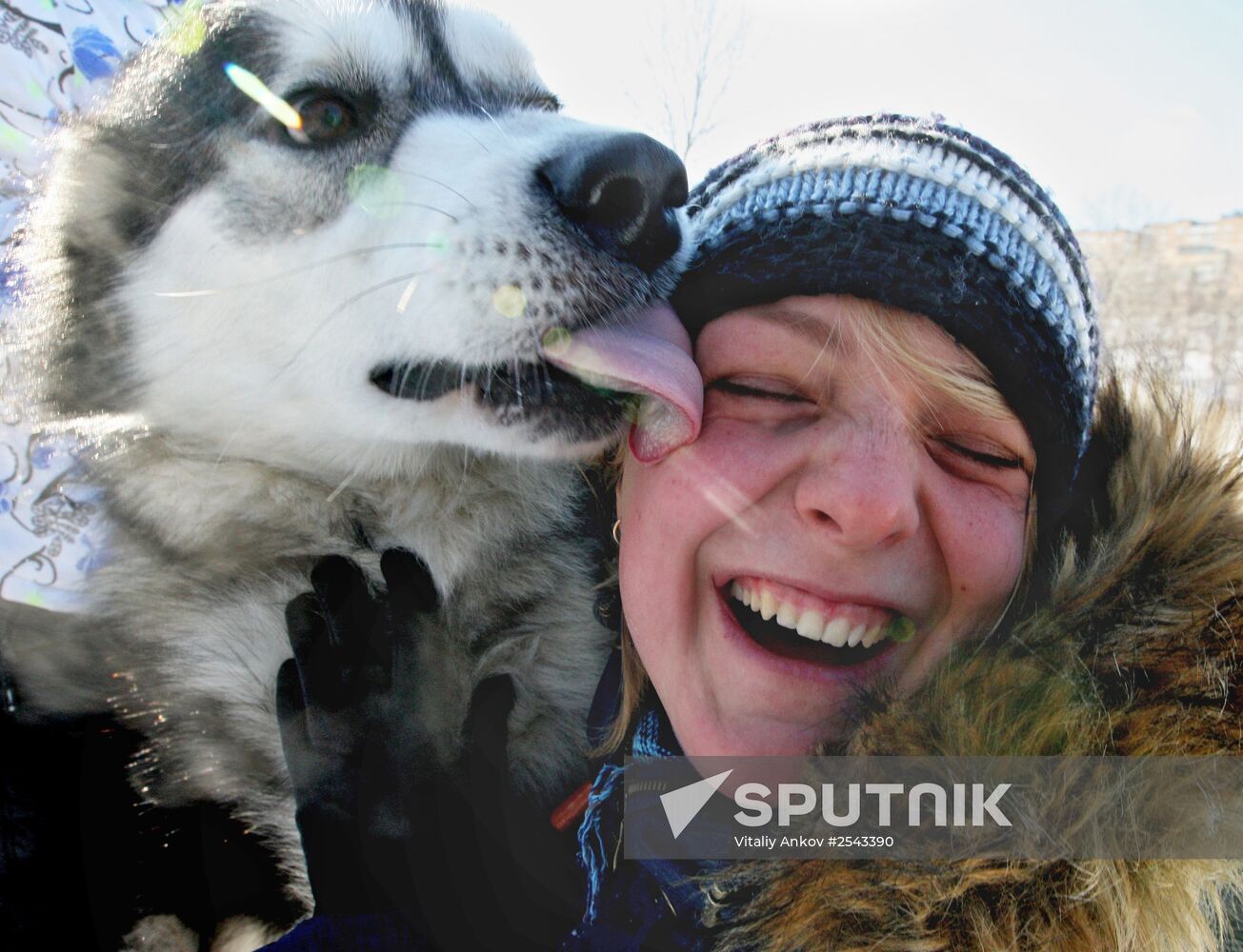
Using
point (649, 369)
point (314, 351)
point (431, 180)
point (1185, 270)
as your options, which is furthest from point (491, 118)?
point (1185, 270)

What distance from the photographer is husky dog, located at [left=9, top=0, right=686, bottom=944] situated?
158cm

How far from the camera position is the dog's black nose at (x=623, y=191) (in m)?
1.53

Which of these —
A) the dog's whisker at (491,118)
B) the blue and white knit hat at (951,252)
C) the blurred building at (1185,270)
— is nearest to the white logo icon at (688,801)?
the blue and white knit hat at (951,252)

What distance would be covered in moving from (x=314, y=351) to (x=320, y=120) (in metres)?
0.50

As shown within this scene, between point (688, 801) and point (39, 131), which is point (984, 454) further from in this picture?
point (39, 131)

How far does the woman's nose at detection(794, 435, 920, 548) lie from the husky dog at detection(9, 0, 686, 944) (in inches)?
20.5

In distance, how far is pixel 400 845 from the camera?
1.52 metres

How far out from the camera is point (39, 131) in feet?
8.61

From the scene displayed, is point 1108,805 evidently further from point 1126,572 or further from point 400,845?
point 400,845

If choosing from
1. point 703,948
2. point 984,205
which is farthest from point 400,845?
point 984,205

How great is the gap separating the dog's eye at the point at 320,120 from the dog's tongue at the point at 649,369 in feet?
2.31

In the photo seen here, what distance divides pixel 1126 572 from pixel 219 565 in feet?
5.80

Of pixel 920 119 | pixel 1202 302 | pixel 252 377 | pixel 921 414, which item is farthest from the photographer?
pixel 1202 302

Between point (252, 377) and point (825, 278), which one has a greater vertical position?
point (825, 278)
